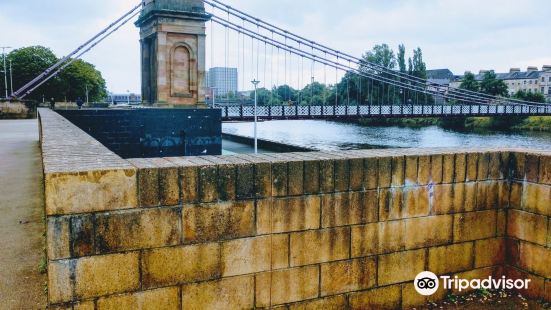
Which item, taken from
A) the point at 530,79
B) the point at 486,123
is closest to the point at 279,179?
the point at 486,123

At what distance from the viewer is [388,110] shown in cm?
3725

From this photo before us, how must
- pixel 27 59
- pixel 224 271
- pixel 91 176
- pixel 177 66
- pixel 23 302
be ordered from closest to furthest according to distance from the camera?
pixel 91 176, pixel 224 271, pixel 23 302, pixel 177 66, pixel 27 59

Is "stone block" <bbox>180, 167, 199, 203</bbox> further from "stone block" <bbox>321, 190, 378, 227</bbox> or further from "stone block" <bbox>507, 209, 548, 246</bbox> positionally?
"stone block" <bbox>507, 209, 548, 246</bbox>

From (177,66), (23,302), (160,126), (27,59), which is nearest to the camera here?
(23,302)

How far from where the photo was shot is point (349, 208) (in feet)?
10.1

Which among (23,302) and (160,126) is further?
(160,126)

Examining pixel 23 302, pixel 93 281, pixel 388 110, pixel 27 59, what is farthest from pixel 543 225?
pixel 27 59

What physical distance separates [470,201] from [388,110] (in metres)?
34.6

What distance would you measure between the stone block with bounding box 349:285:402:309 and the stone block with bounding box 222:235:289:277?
59cm

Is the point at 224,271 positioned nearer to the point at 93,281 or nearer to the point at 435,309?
the point at 93,281

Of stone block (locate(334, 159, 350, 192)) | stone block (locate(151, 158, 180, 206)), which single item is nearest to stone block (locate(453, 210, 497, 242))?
stone block (locate(334, 159, 350, 192))

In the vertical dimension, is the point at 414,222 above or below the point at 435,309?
above

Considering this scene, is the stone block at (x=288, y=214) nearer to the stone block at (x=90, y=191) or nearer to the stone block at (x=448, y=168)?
the stone block at (x=90, y=191)

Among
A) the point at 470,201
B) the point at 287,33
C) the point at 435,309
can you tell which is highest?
the point at 287,33
